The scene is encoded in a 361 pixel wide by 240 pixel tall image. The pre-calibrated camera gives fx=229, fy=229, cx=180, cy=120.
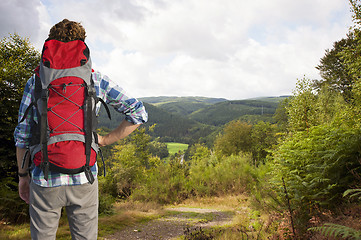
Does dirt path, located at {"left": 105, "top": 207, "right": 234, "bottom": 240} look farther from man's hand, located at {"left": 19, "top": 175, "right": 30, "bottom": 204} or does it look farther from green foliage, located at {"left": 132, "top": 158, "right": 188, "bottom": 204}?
green foliage, located at {"left": 132, "top": 158, "right": 188, "bottom": 204}

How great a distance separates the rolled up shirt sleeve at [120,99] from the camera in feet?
6.13

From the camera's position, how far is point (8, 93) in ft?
23.0

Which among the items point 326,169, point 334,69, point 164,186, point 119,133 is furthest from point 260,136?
point 119,133

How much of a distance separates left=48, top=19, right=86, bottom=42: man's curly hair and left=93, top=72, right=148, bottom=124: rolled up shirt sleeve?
0.32 meters

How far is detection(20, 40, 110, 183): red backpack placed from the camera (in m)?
1.58

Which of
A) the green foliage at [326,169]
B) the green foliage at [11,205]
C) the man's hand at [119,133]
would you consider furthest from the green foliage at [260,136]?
the man's hand at [119,133]

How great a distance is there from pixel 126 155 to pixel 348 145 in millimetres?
18942

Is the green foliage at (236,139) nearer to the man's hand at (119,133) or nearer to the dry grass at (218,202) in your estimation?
the dry grass at (218,202)

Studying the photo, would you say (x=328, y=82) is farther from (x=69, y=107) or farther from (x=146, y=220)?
(x=69, y=107)

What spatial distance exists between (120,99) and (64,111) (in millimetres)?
431

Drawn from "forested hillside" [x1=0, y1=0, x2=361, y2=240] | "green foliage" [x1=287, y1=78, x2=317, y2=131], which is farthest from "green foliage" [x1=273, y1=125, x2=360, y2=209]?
"green foliage" [x1=287, y1=78, x2=317, y2=131]

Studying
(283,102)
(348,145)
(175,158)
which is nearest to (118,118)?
(283,102)

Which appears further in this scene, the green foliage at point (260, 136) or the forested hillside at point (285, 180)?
the green foliage at point (260, 136)

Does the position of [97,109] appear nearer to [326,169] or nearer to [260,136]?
[326,169]
